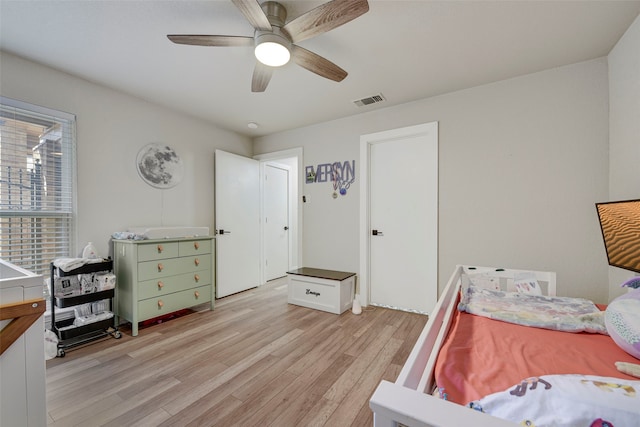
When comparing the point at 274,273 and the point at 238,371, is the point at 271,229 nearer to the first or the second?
the point at 274,273

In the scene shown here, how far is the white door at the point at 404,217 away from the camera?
2.69 m

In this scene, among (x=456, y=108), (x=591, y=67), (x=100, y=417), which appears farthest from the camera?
(x=456, y=108)

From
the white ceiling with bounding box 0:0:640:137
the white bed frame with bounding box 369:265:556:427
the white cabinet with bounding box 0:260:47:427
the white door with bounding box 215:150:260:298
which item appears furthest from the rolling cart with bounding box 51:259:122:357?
the white bed frame with bounding box 369:265:556:427

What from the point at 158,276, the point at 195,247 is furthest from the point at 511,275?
the point at 158,276

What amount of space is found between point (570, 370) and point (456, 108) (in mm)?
2388

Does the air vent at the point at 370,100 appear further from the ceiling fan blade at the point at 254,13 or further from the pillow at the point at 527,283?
the pillow at the point at 527,283

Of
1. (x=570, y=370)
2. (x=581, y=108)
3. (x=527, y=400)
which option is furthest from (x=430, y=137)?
(x=527, y=400)

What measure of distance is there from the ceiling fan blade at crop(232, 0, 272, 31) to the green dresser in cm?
204

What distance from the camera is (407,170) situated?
291 cm

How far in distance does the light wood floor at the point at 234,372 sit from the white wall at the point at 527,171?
118 centimetres

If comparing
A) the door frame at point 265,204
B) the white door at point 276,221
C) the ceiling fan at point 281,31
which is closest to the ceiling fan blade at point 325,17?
the ceiling fan at point 281,31

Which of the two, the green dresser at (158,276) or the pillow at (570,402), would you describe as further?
the green dresser at (158,276)

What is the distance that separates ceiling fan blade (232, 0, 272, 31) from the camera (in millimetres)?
1257

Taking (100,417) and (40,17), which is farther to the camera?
(40,17)
